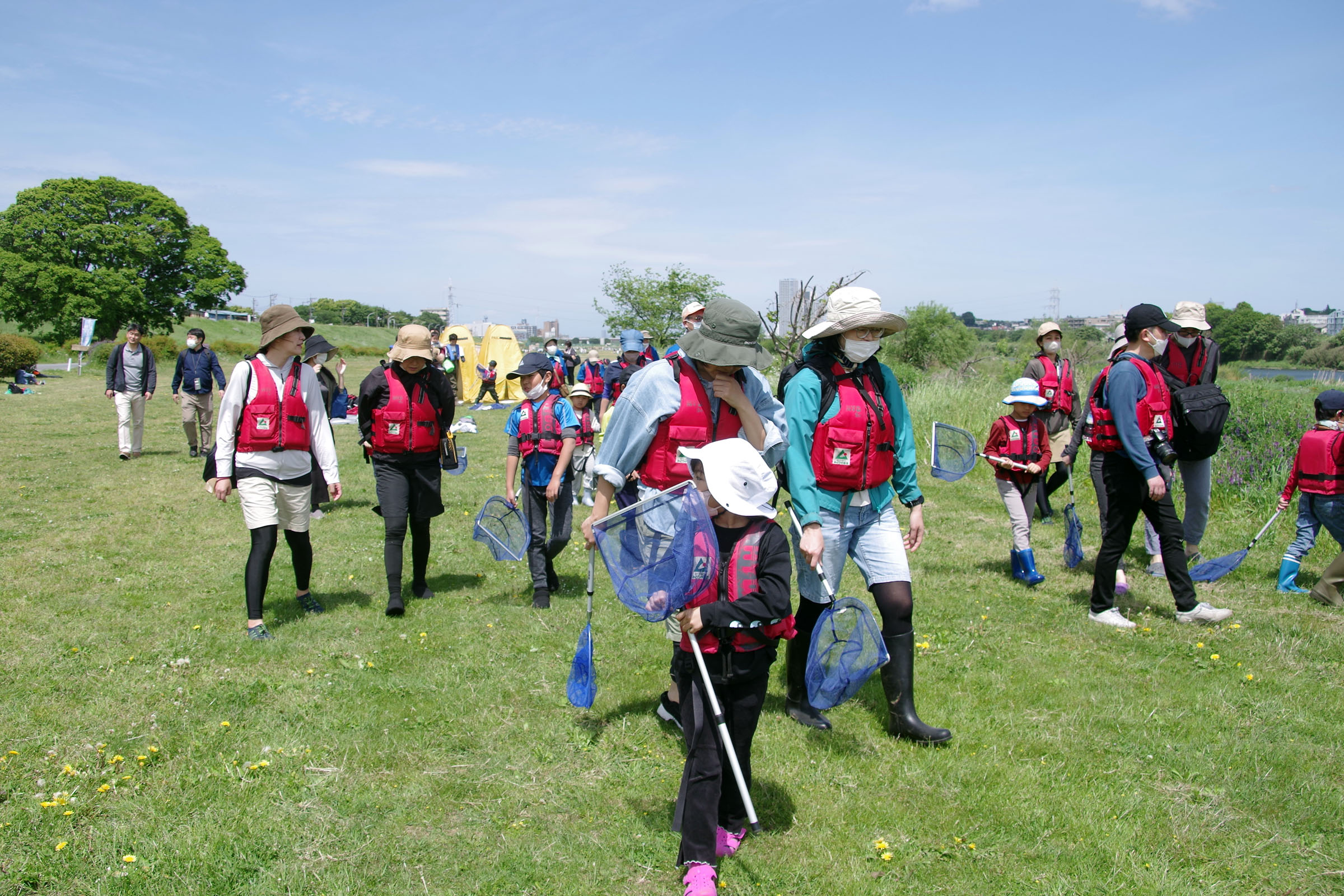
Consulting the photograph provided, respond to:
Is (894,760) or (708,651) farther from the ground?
(708,651)

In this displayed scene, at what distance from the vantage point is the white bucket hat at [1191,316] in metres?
6.79

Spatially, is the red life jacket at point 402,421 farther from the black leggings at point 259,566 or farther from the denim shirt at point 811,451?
the denim shirt at point 811,451

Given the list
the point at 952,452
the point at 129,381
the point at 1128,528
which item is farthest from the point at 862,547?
the point at 129,381

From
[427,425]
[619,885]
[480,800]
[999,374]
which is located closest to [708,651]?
[619,885]

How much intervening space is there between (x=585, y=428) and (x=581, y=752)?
3375 millimetres

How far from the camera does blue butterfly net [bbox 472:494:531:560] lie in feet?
22.0

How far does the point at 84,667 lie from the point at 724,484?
15.0 feet

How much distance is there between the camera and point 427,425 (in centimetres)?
655

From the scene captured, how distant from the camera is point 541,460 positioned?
6.90 m

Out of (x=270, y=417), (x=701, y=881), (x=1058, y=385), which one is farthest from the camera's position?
(x=1058, y=385)

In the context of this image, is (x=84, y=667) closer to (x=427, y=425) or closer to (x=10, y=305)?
(x=427, y=425)

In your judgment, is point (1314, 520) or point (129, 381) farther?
point (129, 381)

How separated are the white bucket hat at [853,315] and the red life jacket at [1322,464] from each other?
16.2 feet

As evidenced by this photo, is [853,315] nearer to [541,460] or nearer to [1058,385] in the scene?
[541,460]
